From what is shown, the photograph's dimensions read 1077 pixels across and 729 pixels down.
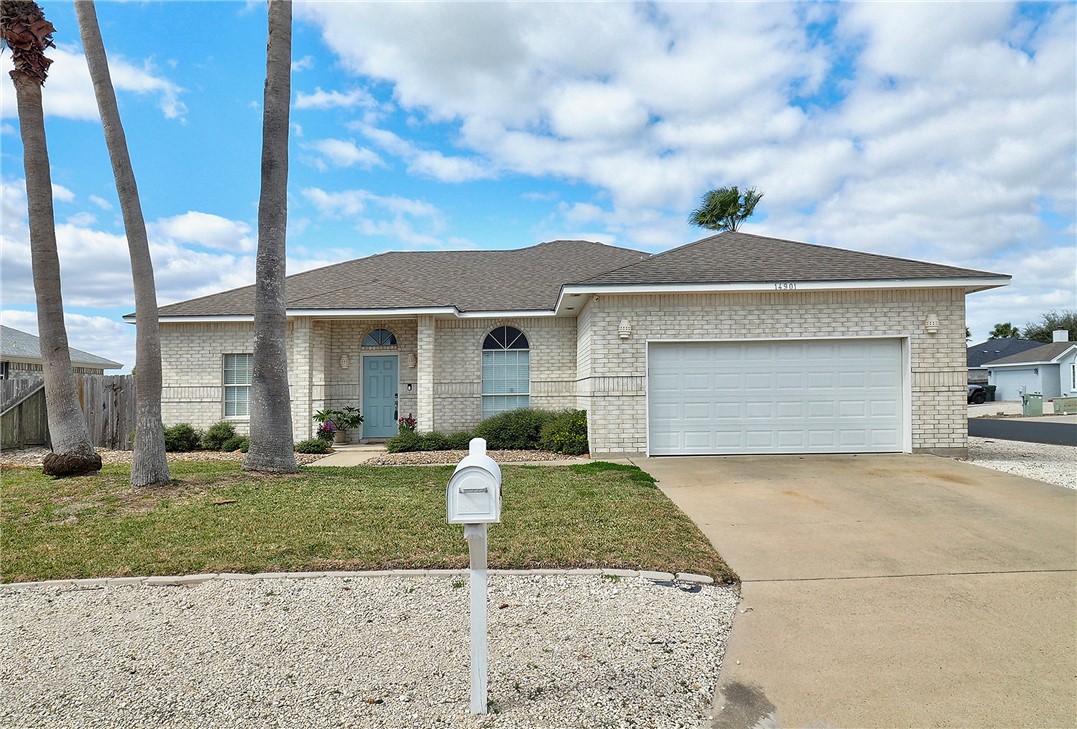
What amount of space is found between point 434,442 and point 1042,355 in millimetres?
40336

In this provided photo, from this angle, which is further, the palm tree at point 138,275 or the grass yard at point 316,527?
the palm tree at point 138,275

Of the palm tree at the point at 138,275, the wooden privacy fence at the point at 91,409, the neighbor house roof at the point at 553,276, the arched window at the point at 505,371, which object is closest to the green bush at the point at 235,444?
the wooden privacy fence at the point at 91,409

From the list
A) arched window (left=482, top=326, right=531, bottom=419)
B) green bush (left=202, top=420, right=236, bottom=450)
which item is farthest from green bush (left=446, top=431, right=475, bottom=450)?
green bush (left=202, top=420, right=236, bottom=450)

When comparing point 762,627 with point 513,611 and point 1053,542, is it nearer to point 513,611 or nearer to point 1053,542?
point 513,611

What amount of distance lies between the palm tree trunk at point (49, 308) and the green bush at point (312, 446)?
421 centimetres

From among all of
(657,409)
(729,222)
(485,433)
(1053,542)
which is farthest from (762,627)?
(729,222)

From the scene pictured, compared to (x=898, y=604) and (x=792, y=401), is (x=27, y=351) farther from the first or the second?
(x=898, y=604)

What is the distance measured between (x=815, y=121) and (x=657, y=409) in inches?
300

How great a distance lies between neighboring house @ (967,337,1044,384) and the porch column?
140ft

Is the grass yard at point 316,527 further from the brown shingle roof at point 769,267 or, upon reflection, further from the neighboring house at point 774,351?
the brown shingle roof at point 769,267

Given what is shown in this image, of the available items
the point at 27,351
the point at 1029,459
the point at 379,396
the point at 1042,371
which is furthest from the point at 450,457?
the point at 1042,371

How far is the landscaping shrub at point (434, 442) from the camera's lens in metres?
13.9

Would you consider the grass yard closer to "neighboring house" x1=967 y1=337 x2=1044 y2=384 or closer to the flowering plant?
the flowering plant

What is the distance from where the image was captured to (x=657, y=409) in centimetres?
1210
